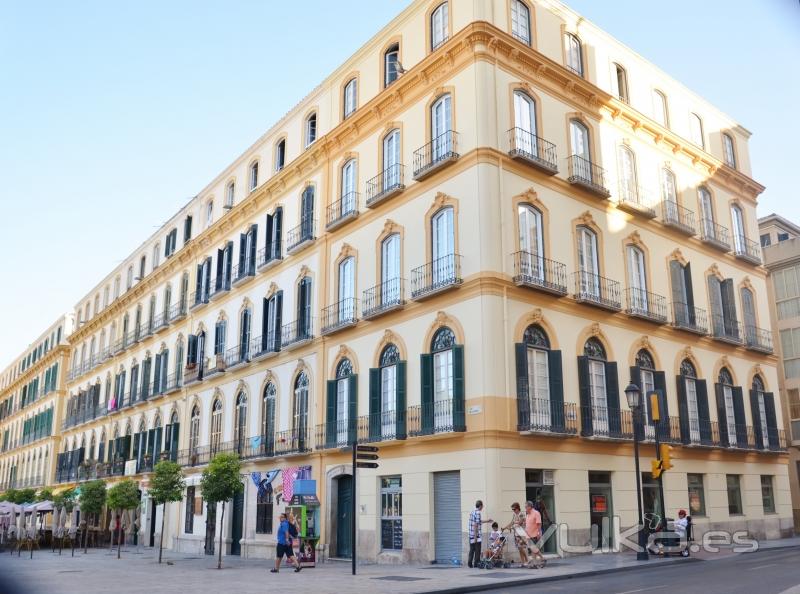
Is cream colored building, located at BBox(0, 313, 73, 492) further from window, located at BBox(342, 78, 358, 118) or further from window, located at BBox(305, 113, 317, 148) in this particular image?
window, located at BBox(342, 78, 358, 118)

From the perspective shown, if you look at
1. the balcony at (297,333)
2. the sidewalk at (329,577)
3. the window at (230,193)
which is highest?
the window at (230,193)

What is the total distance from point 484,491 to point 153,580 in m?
9.33

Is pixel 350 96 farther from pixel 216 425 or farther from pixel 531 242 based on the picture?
pixel 216 425

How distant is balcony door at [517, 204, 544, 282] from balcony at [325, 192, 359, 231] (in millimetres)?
7166

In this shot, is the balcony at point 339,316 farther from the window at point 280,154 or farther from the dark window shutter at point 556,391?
the window at point 280,154

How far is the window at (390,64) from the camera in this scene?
29031 millimetres

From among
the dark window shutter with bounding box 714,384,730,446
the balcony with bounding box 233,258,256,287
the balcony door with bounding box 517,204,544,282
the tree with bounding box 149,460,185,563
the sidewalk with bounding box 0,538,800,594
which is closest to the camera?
the sidewalk with bounding box 0,538,800,594

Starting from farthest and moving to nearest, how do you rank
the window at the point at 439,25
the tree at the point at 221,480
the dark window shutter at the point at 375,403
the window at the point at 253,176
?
the window at the point at 253,176
the window at the point at 439,25
the tree at the point at 221,480
the dark window shutter at the point at 375,403

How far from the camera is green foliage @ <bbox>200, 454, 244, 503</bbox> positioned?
86.2 ft

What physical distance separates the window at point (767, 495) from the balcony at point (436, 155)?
785 inches

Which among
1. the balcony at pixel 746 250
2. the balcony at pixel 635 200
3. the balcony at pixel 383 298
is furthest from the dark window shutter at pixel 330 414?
the balcony at pixel 746 250

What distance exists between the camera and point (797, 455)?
41656 millimetres

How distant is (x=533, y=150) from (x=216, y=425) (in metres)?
21.4

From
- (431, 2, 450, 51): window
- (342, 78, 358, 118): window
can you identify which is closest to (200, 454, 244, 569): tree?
(342, 78, 358, 118): window
